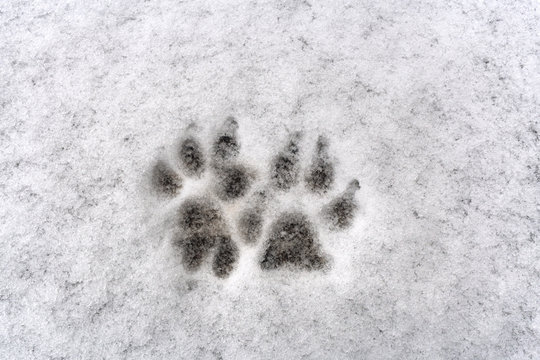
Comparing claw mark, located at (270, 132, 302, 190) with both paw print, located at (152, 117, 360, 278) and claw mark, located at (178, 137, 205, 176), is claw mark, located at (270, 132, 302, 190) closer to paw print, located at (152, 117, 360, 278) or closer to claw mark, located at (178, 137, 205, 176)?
paw print, located at (152, 117, 360, 278)

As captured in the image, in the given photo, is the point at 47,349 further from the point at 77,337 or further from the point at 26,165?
the point at 26,165

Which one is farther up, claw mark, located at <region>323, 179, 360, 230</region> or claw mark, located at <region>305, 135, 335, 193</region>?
claw mark, located at <region>305, 135, 335, 193</region>

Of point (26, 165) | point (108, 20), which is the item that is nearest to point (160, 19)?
point (108, 20)

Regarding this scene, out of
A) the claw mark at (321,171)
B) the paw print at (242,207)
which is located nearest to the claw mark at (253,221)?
the paw print at (242,207)

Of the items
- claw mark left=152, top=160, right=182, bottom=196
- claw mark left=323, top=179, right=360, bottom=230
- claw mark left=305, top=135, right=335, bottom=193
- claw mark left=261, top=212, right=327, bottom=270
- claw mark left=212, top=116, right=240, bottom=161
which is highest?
claw mark left=212, top=116, right=240, bottom=161

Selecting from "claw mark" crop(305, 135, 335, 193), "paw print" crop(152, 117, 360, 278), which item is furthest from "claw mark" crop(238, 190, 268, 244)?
"claw mark" crop(305, 135, 335, 193)
